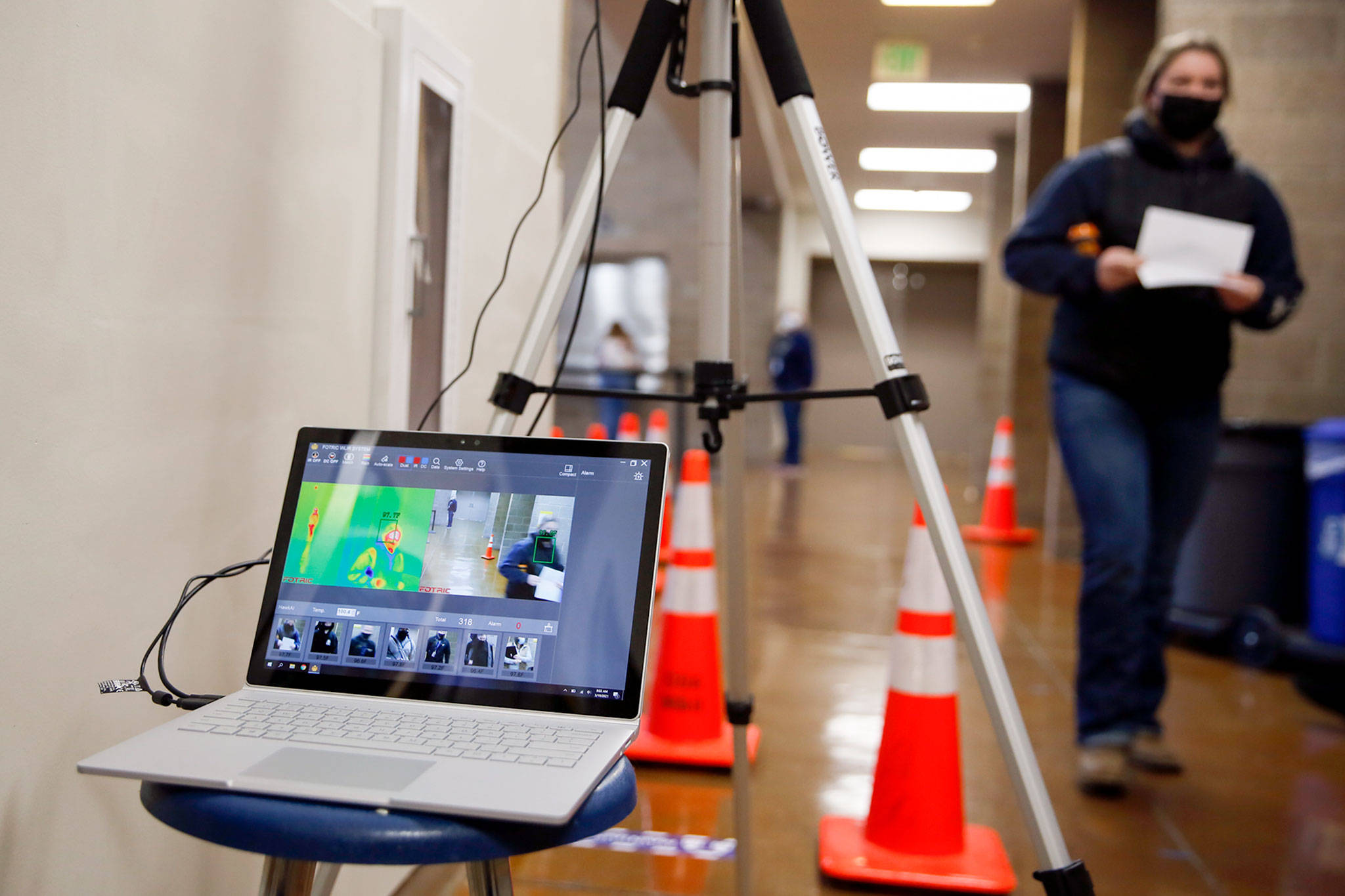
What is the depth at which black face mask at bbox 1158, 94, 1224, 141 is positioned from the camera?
211 cm

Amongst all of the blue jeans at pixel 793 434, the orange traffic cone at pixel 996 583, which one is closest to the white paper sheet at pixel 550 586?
the orange traffic cone at pixel 996 583

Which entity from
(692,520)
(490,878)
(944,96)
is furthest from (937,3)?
(490,878)

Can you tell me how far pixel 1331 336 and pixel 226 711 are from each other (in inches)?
166

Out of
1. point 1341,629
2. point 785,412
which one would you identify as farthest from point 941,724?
point 785,412

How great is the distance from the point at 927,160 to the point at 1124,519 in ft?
28.6

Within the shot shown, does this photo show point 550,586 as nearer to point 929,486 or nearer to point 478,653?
point 478,653

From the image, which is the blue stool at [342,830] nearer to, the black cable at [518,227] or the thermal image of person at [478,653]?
the thermal image of person at [478,653]

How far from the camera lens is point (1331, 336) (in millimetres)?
3857

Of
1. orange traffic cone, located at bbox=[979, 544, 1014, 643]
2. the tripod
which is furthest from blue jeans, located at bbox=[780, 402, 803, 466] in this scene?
the tripod

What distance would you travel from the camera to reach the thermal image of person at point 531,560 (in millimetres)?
862

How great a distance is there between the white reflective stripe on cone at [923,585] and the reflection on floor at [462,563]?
104 cm

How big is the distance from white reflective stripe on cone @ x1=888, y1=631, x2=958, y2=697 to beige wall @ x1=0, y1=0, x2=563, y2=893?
102 centimetres

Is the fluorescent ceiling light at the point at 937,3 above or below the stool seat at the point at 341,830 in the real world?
above

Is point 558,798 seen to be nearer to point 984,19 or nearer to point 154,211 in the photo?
point 154,211
